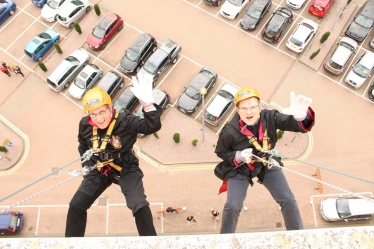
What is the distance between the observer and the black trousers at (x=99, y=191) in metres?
10.8

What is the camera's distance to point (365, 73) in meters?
24.0

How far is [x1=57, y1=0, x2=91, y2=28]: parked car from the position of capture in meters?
26.7

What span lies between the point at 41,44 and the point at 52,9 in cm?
336

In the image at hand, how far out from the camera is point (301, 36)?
2516 centimetres

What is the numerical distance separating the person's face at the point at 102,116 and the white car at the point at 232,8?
1816 centimetres

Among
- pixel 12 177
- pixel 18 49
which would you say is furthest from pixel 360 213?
pixel 18 49

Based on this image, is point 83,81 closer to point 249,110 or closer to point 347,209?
point 249,110

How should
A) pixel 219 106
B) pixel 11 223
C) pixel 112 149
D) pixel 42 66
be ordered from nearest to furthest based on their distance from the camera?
pixel 112 149 → pixel 11 223 → pixel 219 106 → pixel 42 66

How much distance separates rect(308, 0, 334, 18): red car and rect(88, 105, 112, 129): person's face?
21166mm

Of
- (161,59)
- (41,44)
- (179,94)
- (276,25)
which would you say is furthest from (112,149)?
(276,25)

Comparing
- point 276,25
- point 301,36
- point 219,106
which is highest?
point 301,36

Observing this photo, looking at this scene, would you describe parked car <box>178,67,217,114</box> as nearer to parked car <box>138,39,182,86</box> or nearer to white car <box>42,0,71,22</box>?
parked car <box>138,39,182,86</box>

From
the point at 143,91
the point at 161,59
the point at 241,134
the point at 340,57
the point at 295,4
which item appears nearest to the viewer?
the point at 143,91

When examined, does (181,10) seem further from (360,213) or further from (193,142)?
(360,213)
